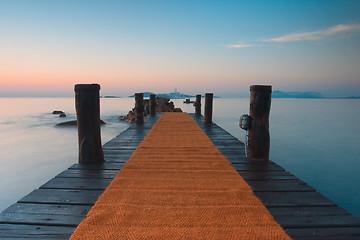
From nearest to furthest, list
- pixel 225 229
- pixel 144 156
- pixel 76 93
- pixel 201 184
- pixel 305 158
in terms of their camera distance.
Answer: pixel 225 229 < pixel 201 184 < pixel 76 93 < pixel 144 156 < pixel 305 158

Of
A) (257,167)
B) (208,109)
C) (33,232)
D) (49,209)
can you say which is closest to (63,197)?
(49,209)

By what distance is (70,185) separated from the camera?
9.51 ft

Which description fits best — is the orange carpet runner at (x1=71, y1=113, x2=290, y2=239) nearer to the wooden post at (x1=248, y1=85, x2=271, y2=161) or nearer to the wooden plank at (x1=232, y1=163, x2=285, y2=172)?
the wooden plank at (x1=232, y1=163, x2=285, y2=172)

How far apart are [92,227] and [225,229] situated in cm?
122

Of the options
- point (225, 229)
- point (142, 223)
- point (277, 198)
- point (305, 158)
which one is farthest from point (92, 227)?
point (305, 158)

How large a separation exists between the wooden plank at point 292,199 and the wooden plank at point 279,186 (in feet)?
0.29

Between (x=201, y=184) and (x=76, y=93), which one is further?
(x=76, y=93)

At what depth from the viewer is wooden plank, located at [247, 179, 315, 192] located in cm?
276

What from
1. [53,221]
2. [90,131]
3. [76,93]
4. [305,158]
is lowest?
[305,158]

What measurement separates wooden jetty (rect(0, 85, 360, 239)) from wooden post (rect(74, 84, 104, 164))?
241 millimetres

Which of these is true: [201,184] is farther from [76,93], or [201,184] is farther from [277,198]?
[76,93]

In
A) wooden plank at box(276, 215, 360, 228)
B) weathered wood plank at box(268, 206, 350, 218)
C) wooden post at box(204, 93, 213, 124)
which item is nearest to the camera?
wooden plank at box(276, 215, 360, 228)

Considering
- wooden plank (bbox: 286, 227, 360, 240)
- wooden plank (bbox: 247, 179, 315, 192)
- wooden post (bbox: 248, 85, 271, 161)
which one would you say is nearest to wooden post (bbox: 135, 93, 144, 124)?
wooden post (bbox: 248, 85, 271, 161)

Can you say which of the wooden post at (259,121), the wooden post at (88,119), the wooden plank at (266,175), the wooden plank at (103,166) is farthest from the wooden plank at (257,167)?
the wooden post at (88,119)
